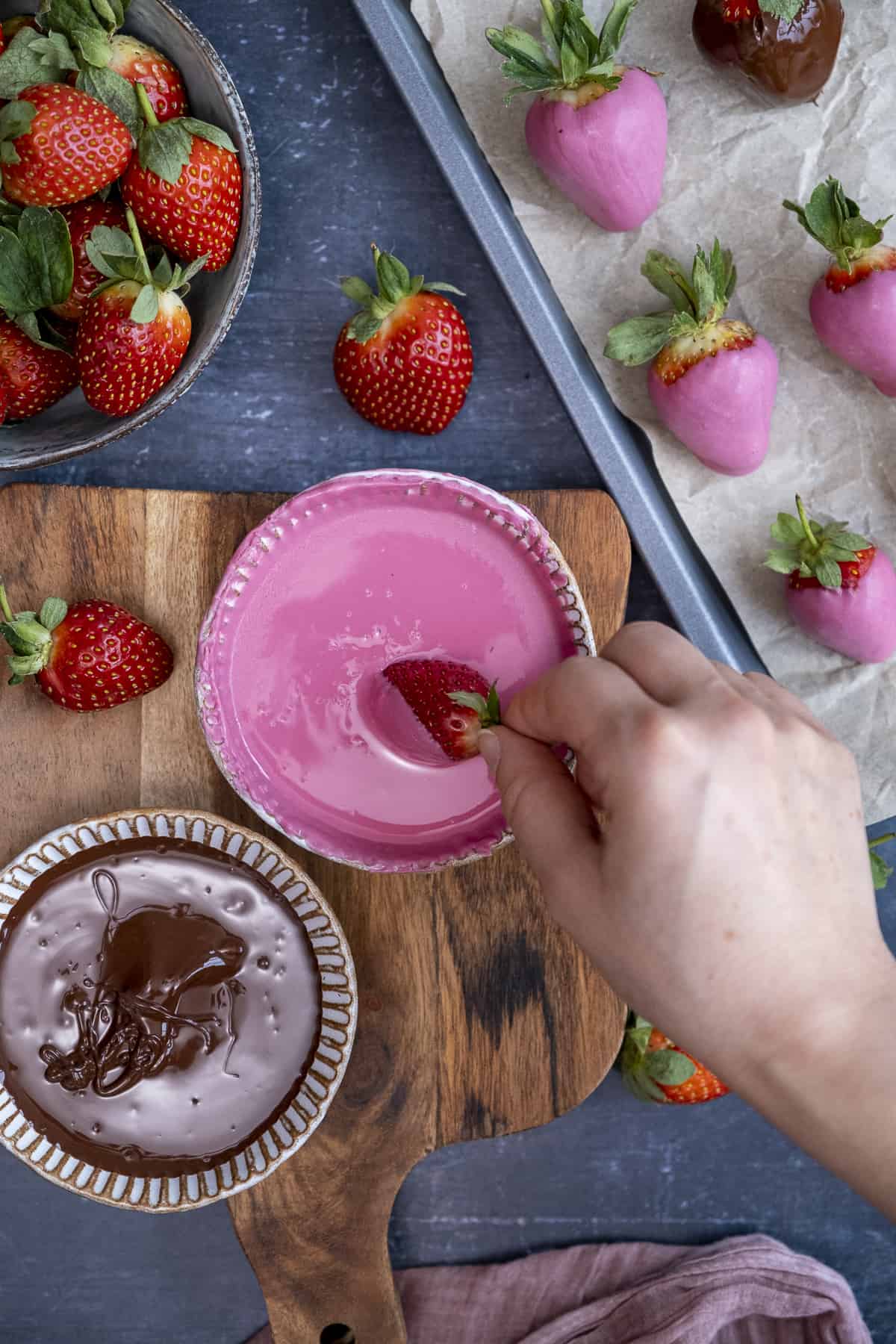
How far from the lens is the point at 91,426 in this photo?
963 mm

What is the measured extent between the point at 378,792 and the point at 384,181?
577 mm

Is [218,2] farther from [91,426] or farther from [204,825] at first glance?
[204,825]

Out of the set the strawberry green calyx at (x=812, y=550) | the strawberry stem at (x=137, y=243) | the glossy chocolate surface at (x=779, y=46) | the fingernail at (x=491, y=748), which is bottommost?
the fingernail at (x=491, y=748)

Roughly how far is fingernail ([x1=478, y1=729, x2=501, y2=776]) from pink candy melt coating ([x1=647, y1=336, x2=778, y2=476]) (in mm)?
373

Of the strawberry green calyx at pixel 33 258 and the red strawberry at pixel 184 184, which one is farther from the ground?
the red strawberry at pixel 184 184

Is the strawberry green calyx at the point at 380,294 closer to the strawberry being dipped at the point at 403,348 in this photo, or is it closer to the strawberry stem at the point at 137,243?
the strawberry being dipped at the point at 403,348

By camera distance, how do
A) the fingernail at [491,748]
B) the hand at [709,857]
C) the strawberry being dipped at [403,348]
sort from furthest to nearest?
the strawberry being dipped at [403,348], the fingernail at [491,748], the hand at [709,857]

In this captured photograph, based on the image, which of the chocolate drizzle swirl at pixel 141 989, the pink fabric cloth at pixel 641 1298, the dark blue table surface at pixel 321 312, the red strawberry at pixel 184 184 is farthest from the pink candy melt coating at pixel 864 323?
the pink fabric cloth at pixel 641 1298

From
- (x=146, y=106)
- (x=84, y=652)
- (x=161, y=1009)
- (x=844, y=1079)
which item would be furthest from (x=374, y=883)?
(x=146, y=106)

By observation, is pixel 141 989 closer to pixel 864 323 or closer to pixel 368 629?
pixel 368 629

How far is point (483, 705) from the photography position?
0.85 meters

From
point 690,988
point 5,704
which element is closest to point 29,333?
point 5,704

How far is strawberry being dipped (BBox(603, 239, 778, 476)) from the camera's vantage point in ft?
3.13

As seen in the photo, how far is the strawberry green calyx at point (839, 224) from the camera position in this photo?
929mm
